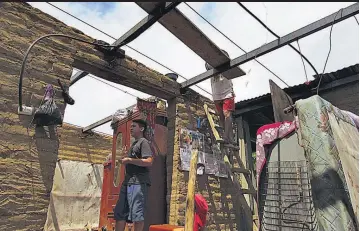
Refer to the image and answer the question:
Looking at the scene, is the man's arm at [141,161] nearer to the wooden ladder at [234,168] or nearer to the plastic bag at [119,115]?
the wooden ladder at [234,168]

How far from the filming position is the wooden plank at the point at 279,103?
388 centimetres

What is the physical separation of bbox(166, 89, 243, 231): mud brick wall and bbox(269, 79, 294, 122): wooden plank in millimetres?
1599

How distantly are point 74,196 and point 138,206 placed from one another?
19.9ft

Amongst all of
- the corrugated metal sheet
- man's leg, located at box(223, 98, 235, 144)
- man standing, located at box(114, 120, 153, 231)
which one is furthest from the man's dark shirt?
the corrugated metal sheet

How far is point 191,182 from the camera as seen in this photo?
2.64 meters

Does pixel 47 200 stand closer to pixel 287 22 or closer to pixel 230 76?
pixel 230 76

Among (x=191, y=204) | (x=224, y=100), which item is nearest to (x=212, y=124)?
(x=224, y=100)

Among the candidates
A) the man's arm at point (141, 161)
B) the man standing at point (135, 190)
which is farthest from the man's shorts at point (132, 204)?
the man's arm at point (141, 161)

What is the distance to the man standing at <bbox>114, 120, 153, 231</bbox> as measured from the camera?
10.9 feet

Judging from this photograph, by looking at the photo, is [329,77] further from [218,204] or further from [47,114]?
[47,114]

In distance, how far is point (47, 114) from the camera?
313 centimetres

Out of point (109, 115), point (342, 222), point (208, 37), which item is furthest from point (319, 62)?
point (109, 115)

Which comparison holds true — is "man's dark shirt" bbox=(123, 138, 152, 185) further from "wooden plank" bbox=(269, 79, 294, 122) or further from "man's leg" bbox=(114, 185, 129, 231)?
"wooden plank" bbox=(269, 79, 294, 122)

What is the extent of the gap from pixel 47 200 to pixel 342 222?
2939 millimetres
